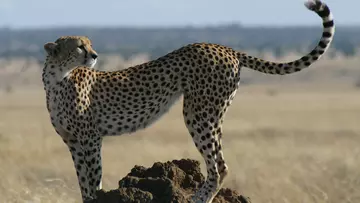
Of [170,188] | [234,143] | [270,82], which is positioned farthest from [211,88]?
[270,82]

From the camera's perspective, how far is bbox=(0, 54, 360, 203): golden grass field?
434 inches

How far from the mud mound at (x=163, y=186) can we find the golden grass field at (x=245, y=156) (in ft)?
3.41

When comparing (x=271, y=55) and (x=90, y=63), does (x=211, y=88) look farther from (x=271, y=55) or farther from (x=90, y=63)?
(x=271, y=55)

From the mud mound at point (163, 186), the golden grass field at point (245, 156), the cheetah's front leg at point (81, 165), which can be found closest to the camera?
the mud mound at point (163, 186)

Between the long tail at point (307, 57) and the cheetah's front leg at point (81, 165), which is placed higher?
the long tail at point (307, 57)

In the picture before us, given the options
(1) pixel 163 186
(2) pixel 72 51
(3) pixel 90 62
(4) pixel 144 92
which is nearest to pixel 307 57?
(4) pixel 144 92

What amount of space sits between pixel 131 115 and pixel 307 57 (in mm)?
1450

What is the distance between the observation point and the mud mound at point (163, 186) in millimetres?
7180

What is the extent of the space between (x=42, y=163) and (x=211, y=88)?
819 cm

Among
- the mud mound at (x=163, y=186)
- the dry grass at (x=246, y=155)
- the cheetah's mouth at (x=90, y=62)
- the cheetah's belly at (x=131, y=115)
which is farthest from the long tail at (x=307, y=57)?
the dry grass at (x=246, y=155)

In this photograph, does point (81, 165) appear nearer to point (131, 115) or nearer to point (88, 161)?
point (88, 161)

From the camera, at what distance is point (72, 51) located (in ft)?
26.3

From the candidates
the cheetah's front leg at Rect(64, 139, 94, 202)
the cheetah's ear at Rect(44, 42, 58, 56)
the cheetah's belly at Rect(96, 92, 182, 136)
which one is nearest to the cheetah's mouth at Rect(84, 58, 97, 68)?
the cheetah's ear at Rect(44, 42, 58, 56)

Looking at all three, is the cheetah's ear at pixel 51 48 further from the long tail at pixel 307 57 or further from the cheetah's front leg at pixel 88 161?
the long tail at pixel 307 57
